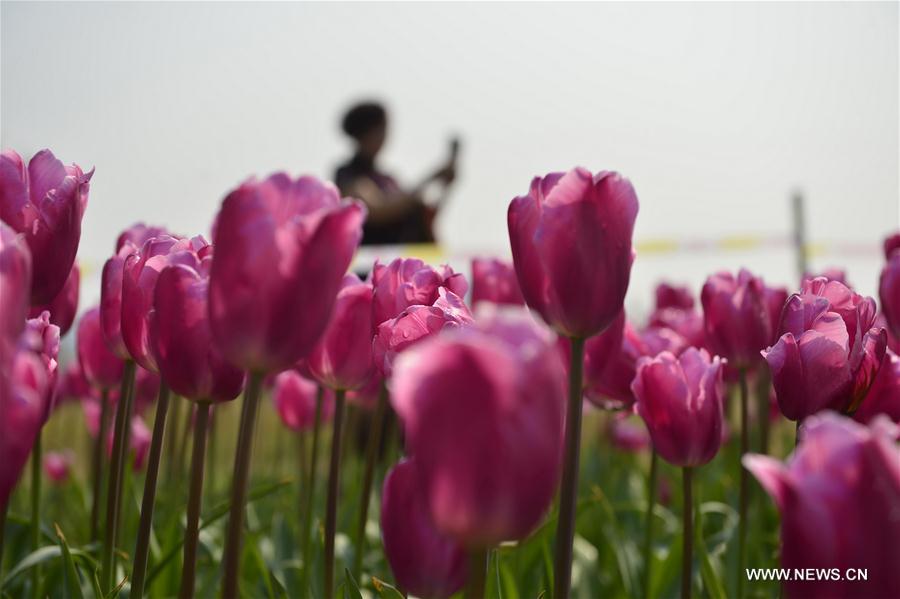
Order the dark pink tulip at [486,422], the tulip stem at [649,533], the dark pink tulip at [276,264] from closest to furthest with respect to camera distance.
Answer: the dark pink tulip at [486,422], the dark pink tulip at [276,264], the tulip stem at [649,533]

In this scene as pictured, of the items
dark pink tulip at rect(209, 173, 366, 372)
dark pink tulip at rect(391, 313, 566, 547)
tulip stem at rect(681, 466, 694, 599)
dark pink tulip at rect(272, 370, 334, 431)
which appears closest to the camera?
dark pink tulip at rect(391, 313, 566, 547)

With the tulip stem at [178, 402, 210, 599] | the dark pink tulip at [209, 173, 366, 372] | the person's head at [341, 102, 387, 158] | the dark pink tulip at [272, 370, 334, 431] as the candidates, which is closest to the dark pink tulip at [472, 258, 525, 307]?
the dark pink tulip at [272, 370, 334, 431]

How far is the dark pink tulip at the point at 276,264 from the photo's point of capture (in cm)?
58

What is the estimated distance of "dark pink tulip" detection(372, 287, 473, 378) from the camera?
2.53ft

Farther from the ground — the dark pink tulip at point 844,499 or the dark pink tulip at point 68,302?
the dark pink tulip at point 68,302

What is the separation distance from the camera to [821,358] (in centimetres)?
86

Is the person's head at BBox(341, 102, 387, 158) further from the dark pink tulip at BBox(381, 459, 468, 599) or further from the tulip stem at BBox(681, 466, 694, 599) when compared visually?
the dark pink tulip at BBox(381, 459, 468, 599)

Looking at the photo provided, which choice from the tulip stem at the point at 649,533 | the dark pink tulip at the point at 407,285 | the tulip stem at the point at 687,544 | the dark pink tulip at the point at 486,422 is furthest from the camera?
the tulip stem at the point at 649,533

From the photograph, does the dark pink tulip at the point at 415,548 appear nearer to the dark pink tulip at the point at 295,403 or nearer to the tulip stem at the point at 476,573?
the tulip stem at the point at 476,573

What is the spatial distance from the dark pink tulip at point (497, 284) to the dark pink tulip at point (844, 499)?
1.32 m

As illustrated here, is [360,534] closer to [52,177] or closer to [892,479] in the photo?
[52,177]

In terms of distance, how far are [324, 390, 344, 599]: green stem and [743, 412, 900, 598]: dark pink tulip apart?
55cm

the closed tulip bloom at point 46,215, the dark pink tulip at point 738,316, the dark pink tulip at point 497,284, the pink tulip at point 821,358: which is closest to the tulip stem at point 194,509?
the closed tulip bloom at point 46,215

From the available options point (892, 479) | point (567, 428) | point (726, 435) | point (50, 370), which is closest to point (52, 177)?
point (50, 370)
